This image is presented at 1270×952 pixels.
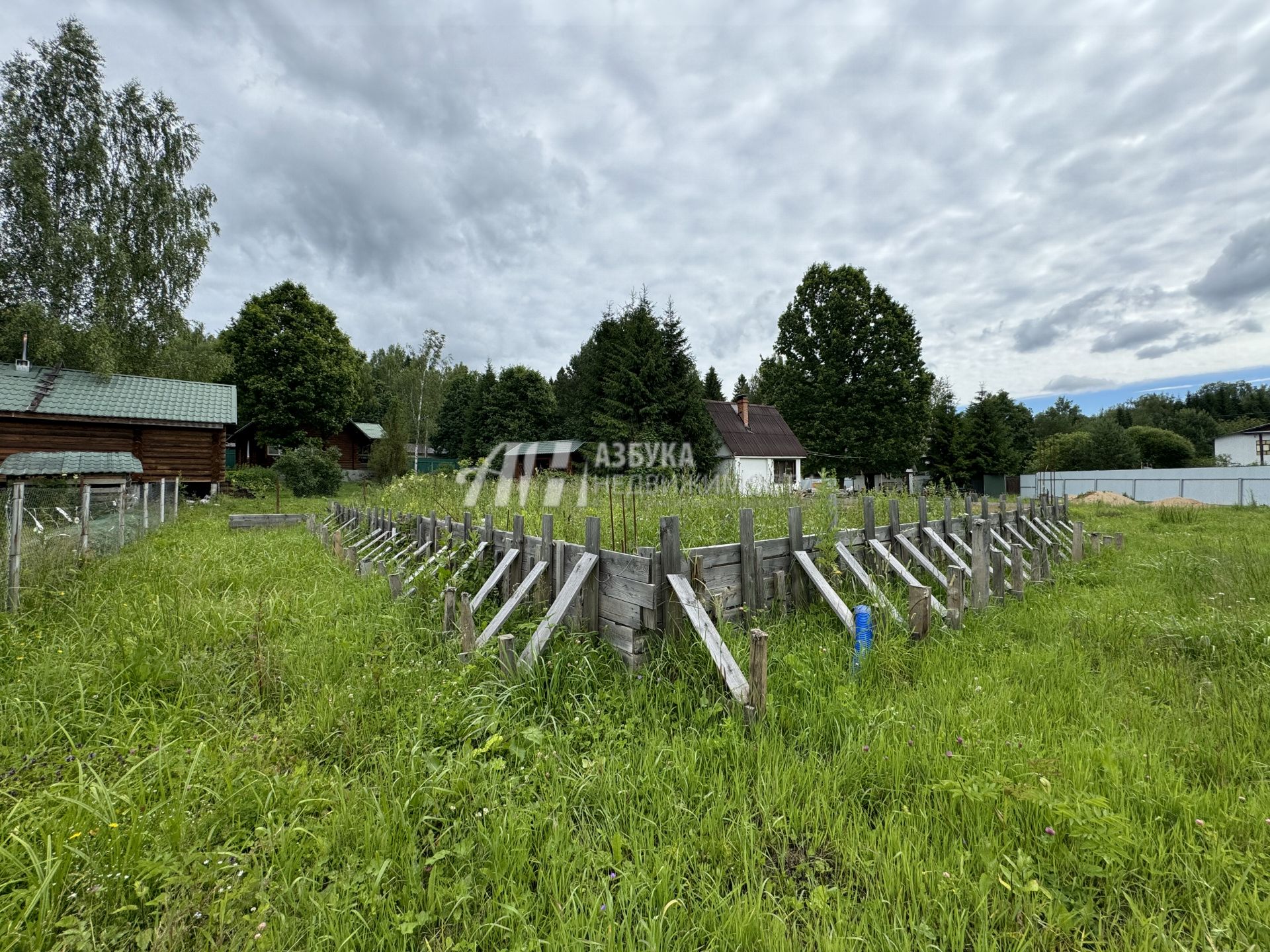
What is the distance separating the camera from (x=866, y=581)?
14.2 ft

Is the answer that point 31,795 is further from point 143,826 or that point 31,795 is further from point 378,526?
point 378,526

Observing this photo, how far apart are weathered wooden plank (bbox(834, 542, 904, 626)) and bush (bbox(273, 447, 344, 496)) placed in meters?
24.2

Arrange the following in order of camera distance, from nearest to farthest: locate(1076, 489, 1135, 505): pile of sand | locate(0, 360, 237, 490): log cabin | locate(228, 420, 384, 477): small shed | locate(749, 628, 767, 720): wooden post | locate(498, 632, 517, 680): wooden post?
1. locate(749, 628, 767, 720): wooden post
2. locate(498, 632, 517, 680): wooden post
3. locate(0, 360, 237, 490): log cabin
4. locate(1076, 489, 1135, 505): pile of sand
5. locate(228, 420, 384, 477): small shed

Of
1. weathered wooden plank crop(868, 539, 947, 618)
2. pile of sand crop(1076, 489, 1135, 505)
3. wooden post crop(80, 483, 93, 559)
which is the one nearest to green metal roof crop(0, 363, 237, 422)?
wooden post crop(80, 483, 93, 559)

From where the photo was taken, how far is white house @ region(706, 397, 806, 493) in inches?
1100

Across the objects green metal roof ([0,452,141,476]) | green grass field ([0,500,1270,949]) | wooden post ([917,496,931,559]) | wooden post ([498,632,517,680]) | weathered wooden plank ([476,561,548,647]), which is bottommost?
green grass field ([0,500,1270,949])

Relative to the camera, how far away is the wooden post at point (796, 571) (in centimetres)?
439

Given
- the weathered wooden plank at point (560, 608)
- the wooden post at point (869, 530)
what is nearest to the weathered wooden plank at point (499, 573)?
the weathered wooden plank at point (560, 608)

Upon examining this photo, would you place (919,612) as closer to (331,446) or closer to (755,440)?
(755,440)

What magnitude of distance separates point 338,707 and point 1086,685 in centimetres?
489

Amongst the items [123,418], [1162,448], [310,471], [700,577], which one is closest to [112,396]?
[123,418]

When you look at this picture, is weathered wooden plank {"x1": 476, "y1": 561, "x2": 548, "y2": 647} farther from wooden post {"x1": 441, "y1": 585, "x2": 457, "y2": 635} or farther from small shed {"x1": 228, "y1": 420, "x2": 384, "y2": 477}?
small shed {"x1": 228, "y1": 420, "x2": 384, "y2": 477}

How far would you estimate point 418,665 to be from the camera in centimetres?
356

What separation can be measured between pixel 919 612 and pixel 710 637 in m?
1.90
